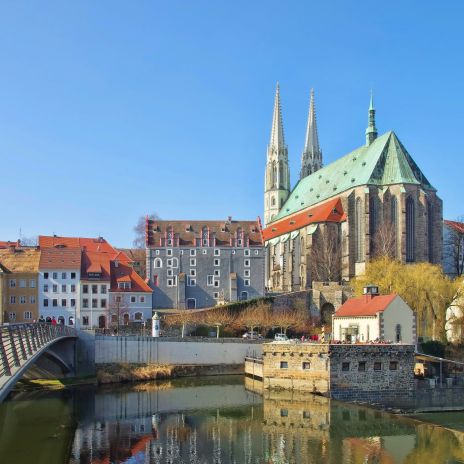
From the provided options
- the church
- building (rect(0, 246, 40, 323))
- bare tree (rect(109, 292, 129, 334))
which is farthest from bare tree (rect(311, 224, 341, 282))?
building (rect(0, 246, 40, 323))

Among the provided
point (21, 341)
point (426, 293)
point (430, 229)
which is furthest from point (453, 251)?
point (21, 341)

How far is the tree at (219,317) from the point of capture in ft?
257

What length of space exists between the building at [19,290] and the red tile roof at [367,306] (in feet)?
117

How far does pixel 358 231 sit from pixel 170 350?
43.1 meters

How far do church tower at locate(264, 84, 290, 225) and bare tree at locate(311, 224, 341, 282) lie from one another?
131 feet

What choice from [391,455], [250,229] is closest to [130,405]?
[391,455]

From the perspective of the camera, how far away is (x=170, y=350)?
6719 cm

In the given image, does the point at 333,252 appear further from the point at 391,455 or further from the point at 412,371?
the point at 391,455

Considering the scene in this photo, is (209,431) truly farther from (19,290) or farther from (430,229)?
(430,229)

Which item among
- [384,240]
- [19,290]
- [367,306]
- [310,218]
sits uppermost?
[310,218]

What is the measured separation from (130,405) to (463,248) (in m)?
70.3

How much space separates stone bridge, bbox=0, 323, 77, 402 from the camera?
83.4ft

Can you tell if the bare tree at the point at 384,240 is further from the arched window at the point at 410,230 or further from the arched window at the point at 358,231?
the arched window at the point at 358,231

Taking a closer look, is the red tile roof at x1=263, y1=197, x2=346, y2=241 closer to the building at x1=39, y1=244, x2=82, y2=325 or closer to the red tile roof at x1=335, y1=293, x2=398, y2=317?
the red tile roof at x1=335, y1=293, x2=398, y2=317
